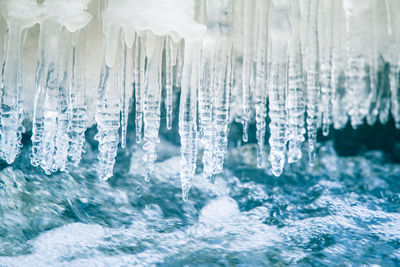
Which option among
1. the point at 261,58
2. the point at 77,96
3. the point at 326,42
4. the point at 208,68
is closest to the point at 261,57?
the point at 261,58

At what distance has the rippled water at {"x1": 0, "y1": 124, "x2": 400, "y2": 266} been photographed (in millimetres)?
3535

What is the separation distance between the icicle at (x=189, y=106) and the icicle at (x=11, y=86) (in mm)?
809

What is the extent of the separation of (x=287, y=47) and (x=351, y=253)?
7.22ft

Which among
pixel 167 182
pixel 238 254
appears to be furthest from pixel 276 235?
pixel 167 182

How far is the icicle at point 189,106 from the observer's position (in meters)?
2.18

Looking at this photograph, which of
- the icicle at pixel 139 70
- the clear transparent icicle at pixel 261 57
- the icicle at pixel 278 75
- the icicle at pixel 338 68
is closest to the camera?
the icicle at pixel 278 75

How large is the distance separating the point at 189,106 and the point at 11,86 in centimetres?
90

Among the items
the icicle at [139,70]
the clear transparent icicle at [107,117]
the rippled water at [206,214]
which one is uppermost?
the icicle at [139,70]

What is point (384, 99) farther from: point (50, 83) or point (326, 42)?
point (50, 83)

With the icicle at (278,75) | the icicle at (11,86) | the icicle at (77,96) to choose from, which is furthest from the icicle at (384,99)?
the icicle at (11,86)

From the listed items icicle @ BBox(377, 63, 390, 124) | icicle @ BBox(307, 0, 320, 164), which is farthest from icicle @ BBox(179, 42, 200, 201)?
icicle @ BBox(377, 63, 390, 124)

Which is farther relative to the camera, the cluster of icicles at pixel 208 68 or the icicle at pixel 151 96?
the icicle at pixel 151 96

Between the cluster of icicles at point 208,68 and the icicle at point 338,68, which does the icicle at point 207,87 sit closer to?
the cluster of icicles at point 208,68

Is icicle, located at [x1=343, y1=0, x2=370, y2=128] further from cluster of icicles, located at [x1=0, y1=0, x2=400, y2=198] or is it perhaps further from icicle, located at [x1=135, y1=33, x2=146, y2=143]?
icicle, located at [x1=135, y1=33, x2=146, y2=143]
